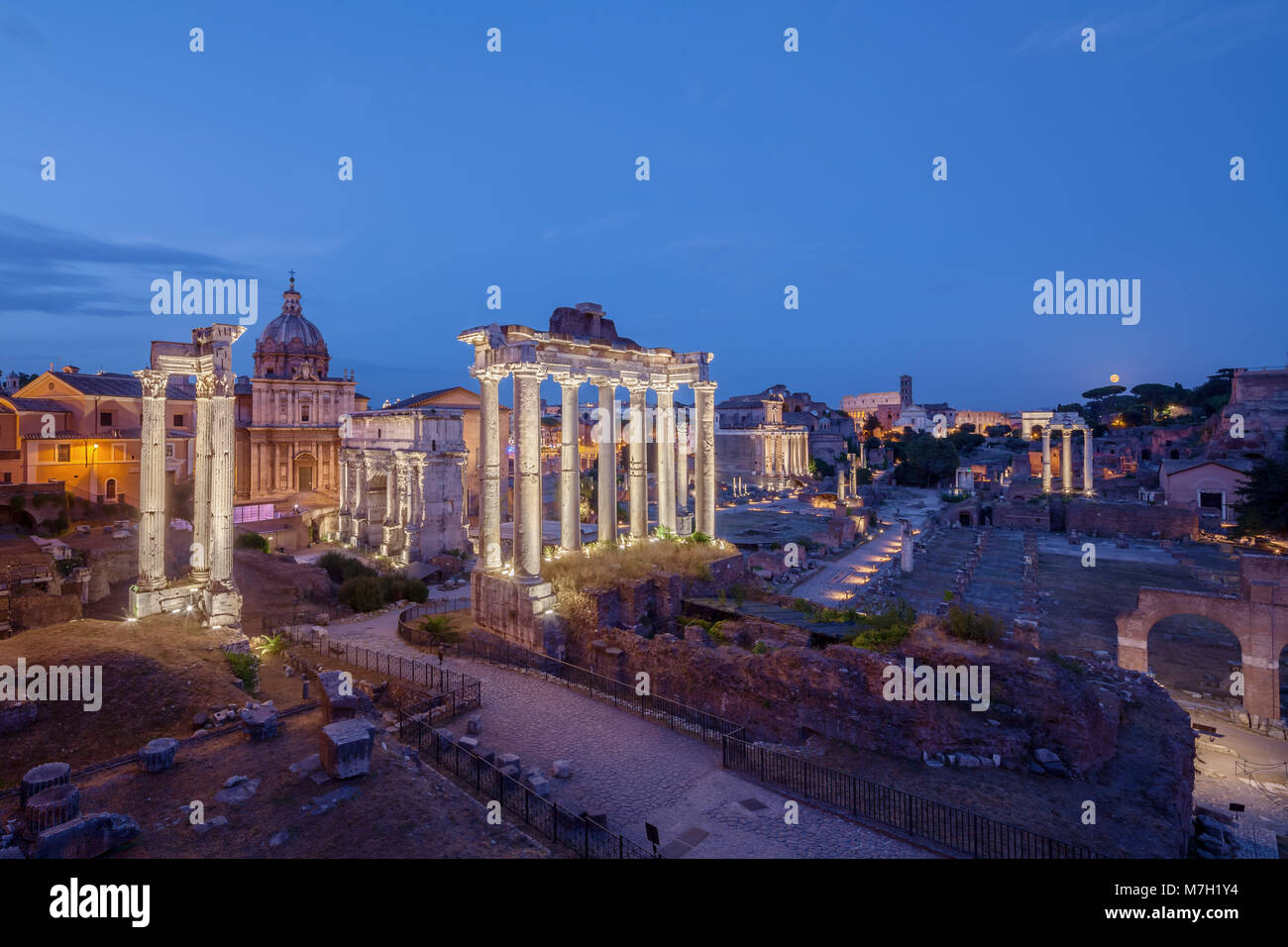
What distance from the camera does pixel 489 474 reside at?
62.3 feet

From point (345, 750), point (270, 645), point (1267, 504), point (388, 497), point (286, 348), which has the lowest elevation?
point (270, 645)

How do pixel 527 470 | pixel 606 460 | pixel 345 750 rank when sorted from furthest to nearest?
pixel 606 460, pixel 527 470, pixel 345 750

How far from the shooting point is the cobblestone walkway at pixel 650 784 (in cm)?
938

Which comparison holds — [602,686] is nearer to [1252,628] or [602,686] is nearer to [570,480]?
[570,480]

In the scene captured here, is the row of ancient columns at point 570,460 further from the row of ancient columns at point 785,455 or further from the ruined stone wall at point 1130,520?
the row of ancient columns at point 785,455

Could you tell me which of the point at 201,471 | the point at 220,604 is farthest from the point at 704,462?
the point at 201,471

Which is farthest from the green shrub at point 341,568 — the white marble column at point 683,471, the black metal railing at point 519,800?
the black metal railing at point 519,800

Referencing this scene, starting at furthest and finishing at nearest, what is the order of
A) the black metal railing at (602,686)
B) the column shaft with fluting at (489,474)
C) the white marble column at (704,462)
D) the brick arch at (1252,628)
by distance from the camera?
the white marble column at (704,462), the column shaft with fluting at (489,474), the brick arch at (1252,628), the black metal railing at (602,686)

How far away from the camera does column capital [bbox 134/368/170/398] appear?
61.7ft

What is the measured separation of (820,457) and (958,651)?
332 ft

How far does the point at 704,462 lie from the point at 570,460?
16.5 ft

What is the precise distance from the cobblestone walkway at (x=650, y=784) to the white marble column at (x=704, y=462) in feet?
30.6

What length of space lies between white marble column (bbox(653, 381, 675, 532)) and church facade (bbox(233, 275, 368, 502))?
36.2 meters
